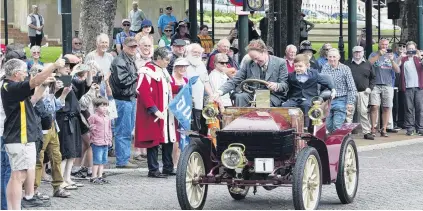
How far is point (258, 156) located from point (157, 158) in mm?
4345

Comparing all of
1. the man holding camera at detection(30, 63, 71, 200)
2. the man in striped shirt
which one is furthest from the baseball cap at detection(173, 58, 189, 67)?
the man holding camera at detection(30, 63, 71, 200)

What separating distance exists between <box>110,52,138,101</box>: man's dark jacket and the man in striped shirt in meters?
3.06

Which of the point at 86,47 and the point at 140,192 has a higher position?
the point at 86,47

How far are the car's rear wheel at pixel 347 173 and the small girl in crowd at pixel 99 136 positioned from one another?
12.0 ft

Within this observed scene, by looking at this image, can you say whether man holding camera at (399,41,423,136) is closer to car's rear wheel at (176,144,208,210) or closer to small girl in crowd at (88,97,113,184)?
small girl in crowd at (88,97,113,184)

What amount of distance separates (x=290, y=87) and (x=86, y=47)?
6.86 m

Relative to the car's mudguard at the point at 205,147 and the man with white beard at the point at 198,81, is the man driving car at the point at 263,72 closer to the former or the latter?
the car's mudguard at the point at 205,147

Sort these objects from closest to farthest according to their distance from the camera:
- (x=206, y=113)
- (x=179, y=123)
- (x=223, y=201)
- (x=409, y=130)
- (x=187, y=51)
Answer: (x=206, y=113) → (x=223, y=201) → (x=179, y=123) → (x=187, y=51) → (x=409, y=130)

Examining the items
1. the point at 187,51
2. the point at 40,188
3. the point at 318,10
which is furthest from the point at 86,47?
the point at 318,10

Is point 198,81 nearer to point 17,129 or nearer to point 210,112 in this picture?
point 210,112

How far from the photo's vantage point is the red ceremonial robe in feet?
54.7

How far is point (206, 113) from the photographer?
43.4ft

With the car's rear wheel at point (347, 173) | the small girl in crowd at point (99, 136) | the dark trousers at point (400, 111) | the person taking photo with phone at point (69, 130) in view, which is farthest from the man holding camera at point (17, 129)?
the dark trousers at point (400, 111)

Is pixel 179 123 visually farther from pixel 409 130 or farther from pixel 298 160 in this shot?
pixel 409 130
